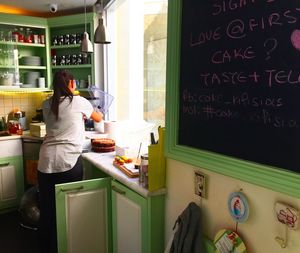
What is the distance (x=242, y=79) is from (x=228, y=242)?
651mm

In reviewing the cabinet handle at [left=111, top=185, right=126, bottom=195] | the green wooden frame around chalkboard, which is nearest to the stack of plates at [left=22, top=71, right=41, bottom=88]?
the cabinet handle at [left=111, top=185, right=126, bottom=195]

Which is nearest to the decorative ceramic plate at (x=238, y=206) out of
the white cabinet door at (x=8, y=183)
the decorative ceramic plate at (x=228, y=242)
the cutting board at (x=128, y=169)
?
the decorative ceramic plate at (x=228, y=242)

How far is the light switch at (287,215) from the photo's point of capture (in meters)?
0.95

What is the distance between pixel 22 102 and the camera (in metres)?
3.79

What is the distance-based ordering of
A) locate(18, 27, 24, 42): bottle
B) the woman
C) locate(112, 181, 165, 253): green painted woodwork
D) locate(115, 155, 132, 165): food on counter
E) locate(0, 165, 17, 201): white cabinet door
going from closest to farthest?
locate(112, 181, 165, 253): green painted woodwork, locate(115, 155, 132, 165): food on counter, the woman, locate(0, 165, 17, 201): white cabinet door, locate(18, 27, 24, 42): bottle

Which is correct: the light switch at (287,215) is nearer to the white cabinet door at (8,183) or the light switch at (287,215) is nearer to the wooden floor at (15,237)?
the wooden floor at (15,237)

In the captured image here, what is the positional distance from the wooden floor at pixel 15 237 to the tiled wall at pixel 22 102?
4.14 ft

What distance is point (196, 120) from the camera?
132 centimetres

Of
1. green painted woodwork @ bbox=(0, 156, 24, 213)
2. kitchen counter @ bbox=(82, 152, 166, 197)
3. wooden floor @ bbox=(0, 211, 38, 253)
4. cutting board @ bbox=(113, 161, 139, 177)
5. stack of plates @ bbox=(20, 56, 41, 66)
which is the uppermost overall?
stack of plates @ bbox=(20, 56, 41, 66)

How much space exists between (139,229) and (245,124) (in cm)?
101

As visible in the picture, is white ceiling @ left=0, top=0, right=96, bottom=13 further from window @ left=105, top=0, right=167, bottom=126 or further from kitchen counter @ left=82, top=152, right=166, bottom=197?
kitchen counter @ left=82, top=152, right=166, bottom=197

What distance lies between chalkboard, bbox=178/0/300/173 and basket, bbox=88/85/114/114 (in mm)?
2128

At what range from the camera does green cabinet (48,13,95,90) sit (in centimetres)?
348

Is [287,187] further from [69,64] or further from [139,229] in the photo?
[69,64]
